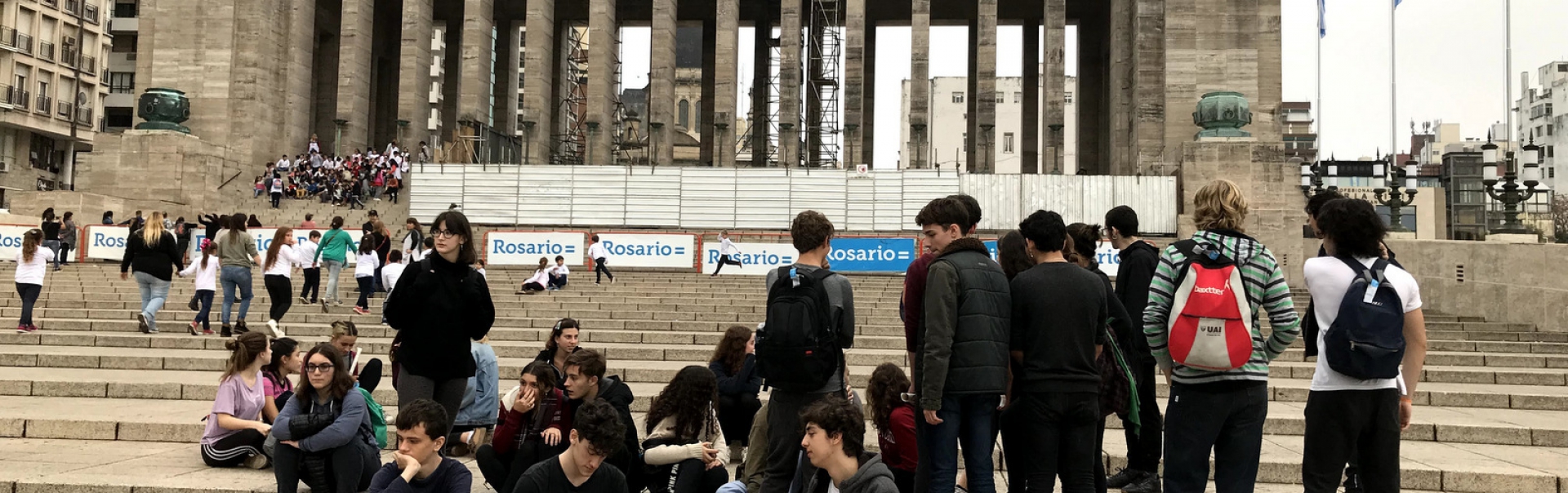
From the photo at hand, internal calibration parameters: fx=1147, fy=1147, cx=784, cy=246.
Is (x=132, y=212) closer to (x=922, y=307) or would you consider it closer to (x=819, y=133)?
(x=819, y=133)

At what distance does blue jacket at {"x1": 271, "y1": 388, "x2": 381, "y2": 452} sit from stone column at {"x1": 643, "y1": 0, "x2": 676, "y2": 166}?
29.0m

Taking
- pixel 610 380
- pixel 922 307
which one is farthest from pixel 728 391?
pixel 922 307

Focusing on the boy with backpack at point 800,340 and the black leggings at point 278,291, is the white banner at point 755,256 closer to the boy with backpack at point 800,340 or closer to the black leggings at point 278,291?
the black leggings at point 278,291

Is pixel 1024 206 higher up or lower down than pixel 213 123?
lower down

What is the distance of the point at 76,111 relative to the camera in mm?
51375

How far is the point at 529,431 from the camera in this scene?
19.6ft

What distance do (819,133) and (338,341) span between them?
34.5 meters

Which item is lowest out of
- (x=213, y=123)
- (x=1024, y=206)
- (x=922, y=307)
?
(x=922, y=307)

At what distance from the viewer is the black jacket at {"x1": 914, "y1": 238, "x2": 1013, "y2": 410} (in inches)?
190

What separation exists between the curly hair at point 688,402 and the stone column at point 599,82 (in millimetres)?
29616

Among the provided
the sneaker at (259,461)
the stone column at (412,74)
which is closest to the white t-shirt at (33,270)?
the sneaker at (259,461)

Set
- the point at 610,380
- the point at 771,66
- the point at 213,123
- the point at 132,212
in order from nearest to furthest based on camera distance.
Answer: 1. the point at 610,380
2. the point at 132,212
3. the point at 213,123
4. the point at 771,66

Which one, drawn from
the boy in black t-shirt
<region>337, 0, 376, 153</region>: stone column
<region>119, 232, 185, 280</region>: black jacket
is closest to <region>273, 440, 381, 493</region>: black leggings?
the boy in black t-shirt

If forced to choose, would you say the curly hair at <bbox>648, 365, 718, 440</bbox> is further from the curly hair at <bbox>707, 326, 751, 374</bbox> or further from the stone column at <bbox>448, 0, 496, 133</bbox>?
A: the stone column at <bbox>448, 0, 496, 133</bbox>
